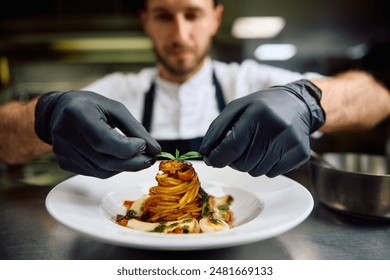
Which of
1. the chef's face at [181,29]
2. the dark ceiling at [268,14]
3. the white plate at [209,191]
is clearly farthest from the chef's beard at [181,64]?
the white plate at [209,191]

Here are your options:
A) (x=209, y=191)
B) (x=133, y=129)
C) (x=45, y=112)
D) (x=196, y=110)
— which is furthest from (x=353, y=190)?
(x=196, y=110)

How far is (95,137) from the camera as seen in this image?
68 centimetres

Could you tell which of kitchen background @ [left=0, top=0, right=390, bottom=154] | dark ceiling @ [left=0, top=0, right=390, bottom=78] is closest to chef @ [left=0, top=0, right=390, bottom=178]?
kitchen background @ [left=0, top=0, right=390, bottom=154]

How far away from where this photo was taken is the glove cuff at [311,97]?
2.71 feet

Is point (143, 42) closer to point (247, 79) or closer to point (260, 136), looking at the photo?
point (247, 79)

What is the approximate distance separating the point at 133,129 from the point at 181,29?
36.3 inches

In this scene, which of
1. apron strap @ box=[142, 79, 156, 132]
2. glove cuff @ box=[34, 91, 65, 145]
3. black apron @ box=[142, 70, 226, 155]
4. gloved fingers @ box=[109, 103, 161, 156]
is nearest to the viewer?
gloved fingers @ box=[109, 103, 161, 156]

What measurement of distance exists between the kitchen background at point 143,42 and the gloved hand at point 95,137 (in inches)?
51.6

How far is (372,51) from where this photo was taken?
8.09ft

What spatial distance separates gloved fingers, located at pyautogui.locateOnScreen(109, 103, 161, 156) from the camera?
717 mm

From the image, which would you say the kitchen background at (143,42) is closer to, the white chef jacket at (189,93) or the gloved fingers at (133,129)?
the white chef jacket at (189,93)

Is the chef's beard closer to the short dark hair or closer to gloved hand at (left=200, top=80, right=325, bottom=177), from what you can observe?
the short dark hair

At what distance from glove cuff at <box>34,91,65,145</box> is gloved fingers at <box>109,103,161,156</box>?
176 millimetres
